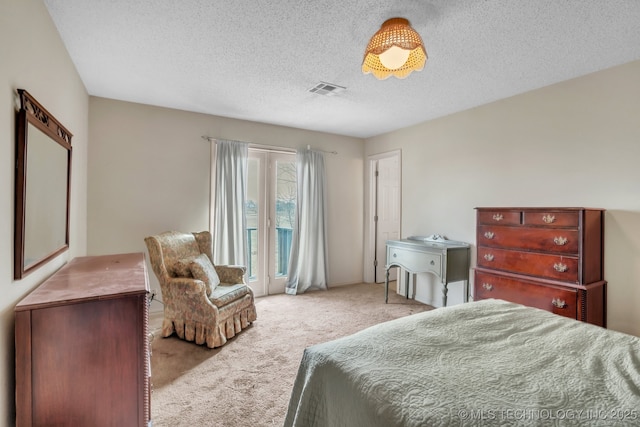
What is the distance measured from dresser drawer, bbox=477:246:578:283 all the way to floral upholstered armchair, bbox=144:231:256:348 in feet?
7.97

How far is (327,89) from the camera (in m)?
3.07

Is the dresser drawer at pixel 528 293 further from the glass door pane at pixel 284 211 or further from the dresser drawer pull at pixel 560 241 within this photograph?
the glass door pane at pixel 284 211

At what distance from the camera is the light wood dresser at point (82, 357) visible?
121 centimetres

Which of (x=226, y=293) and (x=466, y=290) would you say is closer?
(x=226, y=293)

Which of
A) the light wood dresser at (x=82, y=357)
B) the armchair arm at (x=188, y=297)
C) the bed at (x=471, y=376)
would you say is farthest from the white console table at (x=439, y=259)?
the light wood dresser at (x=82, y=357)

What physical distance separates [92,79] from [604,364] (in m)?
4.05

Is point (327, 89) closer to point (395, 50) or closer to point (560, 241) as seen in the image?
point (395, 50)

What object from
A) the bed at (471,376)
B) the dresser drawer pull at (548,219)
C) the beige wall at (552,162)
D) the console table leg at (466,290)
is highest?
the beige wall at (552,162)

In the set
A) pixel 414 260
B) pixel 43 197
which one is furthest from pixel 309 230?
pixel 43 197

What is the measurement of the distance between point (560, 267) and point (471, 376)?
1.98 m

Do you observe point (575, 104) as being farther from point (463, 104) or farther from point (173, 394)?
point (173, 394)

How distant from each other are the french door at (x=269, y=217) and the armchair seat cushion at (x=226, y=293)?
3.54ft

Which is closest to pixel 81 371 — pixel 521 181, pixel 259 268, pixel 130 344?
pixel 130 344

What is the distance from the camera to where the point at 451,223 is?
3.81 metres
